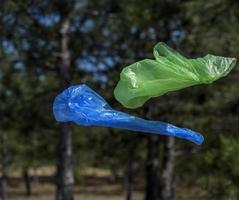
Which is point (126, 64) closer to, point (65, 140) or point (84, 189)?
point (65, 140)

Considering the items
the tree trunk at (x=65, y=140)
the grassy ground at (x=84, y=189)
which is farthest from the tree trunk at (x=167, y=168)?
the grassy ground at (x=84, y=189)

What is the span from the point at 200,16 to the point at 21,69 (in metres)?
4.49

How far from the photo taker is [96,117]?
4.67 meters

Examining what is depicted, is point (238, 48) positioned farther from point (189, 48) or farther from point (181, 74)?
point (181, 74)

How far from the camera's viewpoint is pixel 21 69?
15.9 metres

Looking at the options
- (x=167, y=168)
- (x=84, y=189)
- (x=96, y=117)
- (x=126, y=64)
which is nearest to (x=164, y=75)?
(x=96, y=117)

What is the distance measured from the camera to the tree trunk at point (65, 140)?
1479 centimetres

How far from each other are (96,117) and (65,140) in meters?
10.5

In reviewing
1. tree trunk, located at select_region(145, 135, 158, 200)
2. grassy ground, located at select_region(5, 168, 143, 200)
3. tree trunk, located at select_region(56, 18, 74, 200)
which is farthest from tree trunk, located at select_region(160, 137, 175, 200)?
grassy ground, located at select_region(5, 168, 143, 200)

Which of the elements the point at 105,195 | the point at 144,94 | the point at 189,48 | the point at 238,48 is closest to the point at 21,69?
the point at 189,48

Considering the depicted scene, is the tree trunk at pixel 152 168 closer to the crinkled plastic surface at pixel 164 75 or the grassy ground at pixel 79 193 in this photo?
the crinkled plastic surface at pixel 164 75

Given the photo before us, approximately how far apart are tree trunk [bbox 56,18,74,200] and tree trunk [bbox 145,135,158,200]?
15.3ft

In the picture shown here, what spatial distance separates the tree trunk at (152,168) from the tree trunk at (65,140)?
15.3 ft

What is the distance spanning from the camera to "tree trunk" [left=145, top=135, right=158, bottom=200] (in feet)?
63.9
